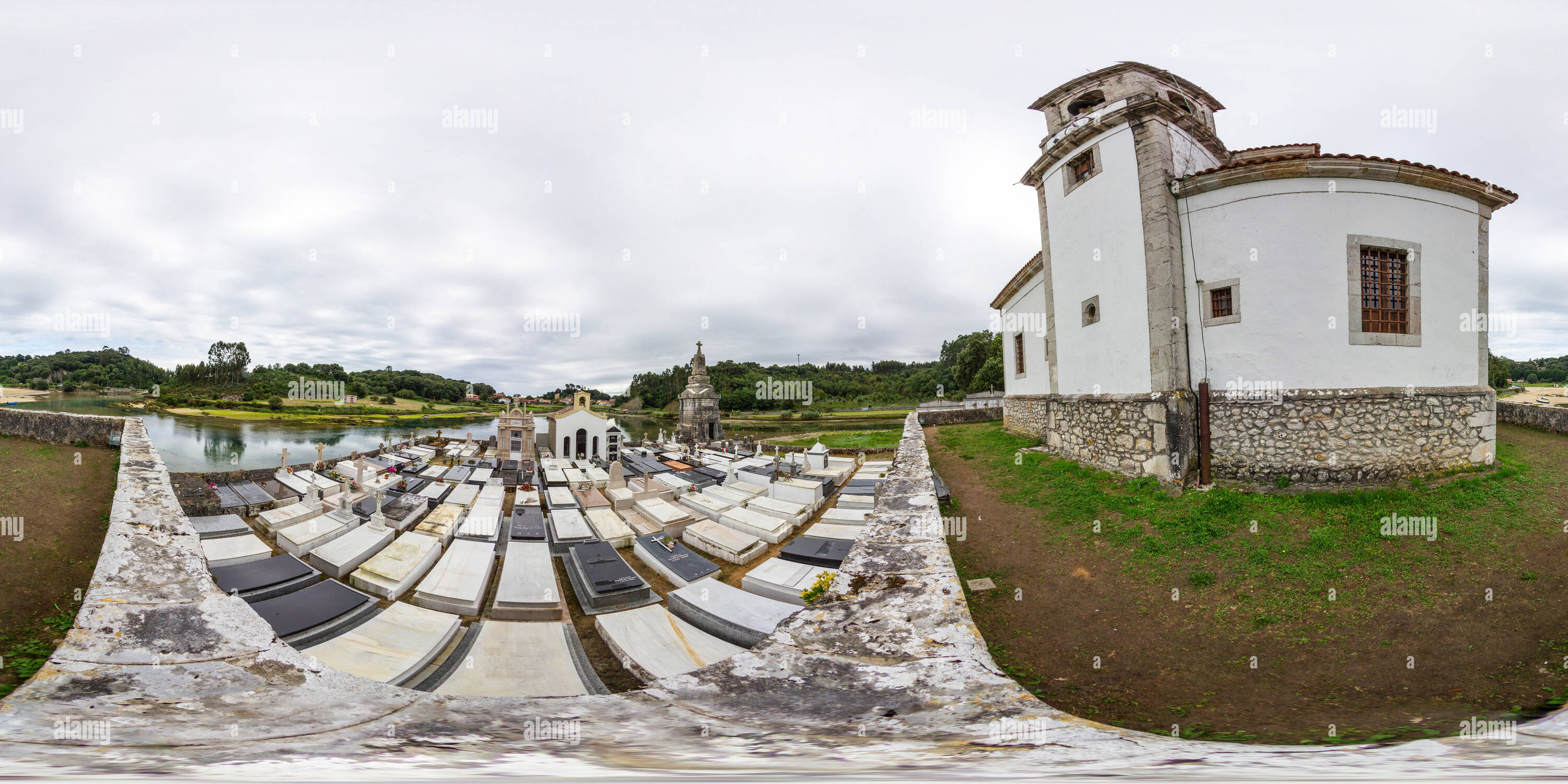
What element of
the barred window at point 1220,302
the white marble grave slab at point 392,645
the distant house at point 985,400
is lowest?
the white marble grave slab at point 392,645

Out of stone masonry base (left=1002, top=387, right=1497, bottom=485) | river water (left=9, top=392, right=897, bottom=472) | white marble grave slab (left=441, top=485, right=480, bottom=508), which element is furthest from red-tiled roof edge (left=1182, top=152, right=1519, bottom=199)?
river water (left=9, top=392, right=897, bottom=472)

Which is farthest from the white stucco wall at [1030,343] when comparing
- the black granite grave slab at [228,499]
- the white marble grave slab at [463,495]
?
the black granite grave slab at [228,499]

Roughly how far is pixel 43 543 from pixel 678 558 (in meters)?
8.72

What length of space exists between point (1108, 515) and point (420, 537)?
45.3 feet

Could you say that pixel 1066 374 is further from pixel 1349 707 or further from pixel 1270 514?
pixel 1349 707

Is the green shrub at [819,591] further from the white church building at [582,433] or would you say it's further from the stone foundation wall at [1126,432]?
the white church building at [582,433]

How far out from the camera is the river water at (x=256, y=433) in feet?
133

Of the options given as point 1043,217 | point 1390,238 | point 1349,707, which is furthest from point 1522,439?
point 1349,707

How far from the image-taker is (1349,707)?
3.71 metres

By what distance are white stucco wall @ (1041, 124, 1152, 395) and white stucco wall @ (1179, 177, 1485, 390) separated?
4.26ft

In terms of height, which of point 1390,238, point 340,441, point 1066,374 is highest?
point 1390,238

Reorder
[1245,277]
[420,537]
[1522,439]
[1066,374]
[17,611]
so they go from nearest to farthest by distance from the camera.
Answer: [17,611] → [1245,277] → [420,537] → [1522,439] → [1066,374]

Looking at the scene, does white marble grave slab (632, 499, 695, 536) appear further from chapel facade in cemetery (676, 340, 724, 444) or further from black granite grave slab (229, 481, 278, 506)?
chapel facade in cemetery (676, 340, 724, 444)

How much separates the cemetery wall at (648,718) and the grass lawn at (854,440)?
64.2 feet
